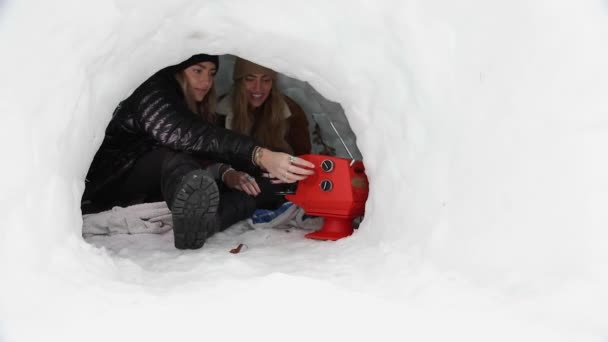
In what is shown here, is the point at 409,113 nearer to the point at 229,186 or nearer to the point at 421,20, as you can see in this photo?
the point at 421,20

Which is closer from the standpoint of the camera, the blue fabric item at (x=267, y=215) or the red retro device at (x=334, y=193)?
the red retro device at (x=334, y=193)

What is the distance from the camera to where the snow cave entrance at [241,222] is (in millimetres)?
2113

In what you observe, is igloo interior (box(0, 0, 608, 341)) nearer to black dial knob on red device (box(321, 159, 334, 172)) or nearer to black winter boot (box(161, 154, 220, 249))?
black winter boot (box(161, 154, 220, 249))

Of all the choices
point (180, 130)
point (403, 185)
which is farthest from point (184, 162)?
point (403, 185)

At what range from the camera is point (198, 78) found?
7.86 feet

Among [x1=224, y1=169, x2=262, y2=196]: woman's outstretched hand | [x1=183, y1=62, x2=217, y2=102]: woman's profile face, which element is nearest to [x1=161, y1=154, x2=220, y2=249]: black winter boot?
[x1=224, y1=169, x2=262, y2=196]: woman's outstretched hand

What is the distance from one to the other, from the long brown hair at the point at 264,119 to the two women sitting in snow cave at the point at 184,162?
1.05ft

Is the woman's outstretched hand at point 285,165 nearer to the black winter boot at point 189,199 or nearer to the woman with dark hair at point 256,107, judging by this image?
the black winter boot at point 189,199

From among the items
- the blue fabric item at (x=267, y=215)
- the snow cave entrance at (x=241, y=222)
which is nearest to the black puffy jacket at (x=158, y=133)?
the snow cave entrance at (x=241, y=222)

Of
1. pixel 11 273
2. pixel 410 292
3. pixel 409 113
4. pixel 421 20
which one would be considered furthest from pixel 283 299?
pixel 421 20

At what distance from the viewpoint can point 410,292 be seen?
1.35 metres

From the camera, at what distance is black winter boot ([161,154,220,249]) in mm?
1822

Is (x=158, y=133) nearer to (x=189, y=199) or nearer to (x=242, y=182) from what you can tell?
(x=189, y=199)

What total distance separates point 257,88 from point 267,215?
77 centimetres
